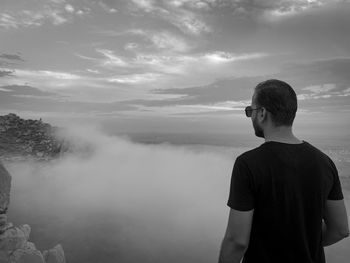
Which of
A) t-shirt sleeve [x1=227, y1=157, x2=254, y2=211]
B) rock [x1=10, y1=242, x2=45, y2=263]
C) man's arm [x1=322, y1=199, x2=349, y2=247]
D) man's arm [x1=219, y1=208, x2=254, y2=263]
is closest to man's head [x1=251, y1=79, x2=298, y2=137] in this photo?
t-shirt sleeve [x1=227, y1=157, x2=254, y2=211]

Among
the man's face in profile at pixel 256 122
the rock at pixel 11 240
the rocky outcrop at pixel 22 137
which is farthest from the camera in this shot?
the rocky outcrop at pixel 22 137

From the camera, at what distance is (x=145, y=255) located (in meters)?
43.5

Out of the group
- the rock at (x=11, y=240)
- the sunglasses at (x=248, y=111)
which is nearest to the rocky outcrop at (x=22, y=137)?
the rock at (x=11, y=240)

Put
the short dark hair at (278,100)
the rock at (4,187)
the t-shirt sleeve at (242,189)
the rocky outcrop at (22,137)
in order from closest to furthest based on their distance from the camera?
the t-shirt sleeve at (242,189)
the short dark hair at (278,100)
the rock at (4,187)
the rocky outcrop at (22,137)

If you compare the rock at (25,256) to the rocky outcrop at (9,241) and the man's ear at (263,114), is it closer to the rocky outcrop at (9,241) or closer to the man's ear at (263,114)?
the rocky outcrop at (9,241)

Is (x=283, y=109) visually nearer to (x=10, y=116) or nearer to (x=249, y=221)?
(x=249, y=221)

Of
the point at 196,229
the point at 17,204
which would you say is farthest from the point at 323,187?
the point at 17,204

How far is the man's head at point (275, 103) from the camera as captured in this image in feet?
12.0

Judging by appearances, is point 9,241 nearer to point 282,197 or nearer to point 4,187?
point 4,187

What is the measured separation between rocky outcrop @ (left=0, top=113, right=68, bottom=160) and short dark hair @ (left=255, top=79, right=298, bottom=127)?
7672cm

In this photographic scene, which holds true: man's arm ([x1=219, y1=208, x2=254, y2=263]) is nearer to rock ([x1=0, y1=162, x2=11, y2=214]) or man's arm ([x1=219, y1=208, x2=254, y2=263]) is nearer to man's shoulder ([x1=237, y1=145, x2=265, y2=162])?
man's shoulder ([x1=237, y1=145, x2=265, y2=162])

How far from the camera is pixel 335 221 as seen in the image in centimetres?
418

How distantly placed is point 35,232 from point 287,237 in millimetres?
53935

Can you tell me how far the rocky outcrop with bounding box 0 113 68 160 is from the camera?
70.8 m
